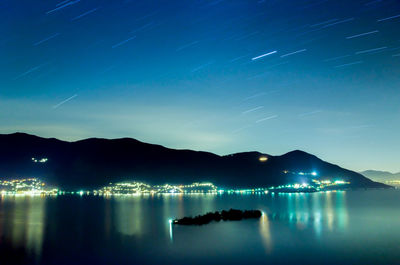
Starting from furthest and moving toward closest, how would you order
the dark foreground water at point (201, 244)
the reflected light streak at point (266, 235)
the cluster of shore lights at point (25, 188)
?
the cluster of shore lights at point (25, 188)
the reflected light streak at point (266, 235)
the dark foreground water at point (201, 244)

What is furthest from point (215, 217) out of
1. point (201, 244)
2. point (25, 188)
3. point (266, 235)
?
point (25, 188)

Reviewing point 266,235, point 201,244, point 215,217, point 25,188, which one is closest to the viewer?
point 201,244

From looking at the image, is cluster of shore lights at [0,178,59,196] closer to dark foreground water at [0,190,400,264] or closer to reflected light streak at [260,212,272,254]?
dark foreground water at [0,190,400,264]

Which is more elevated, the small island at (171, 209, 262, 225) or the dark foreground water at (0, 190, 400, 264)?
the small island at (171, 209, 262, 225)

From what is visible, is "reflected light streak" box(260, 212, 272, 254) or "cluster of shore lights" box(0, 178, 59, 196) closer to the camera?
"reflected light streak" box(260, 212, 272, 254)

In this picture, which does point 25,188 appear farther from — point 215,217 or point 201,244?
point 201,244

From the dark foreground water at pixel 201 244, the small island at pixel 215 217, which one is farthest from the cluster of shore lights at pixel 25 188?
the dark foreground water at pixel 201 244

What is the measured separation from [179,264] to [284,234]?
1717 cm

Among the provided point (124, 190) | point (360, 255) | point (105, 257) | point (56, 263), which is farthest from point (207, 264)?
point (124, 190)

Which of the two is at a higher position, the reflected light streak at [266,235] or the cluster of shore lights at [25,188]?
the cluster of shore lights at [25,188]

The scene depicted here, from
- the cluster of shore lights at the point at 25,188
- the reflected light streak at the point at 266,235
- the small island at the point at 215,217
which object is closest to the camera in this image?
the reflected light streak at the point at 266,235

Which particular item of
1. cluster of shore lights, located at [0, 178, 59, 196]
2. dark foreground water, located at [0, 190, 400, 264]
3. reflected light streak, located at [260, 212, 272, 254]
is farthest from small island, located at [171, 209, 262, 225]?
cluster of shore lights, located at [0, 178, 59, 196]

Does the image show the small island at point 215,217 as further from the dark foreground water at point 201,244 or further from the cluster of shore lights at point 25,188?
the cluster of shore lights at point 25,188

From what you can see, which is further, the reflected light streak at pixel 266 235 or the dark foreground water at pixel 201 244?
the reflected light streak at pixel 266 235
